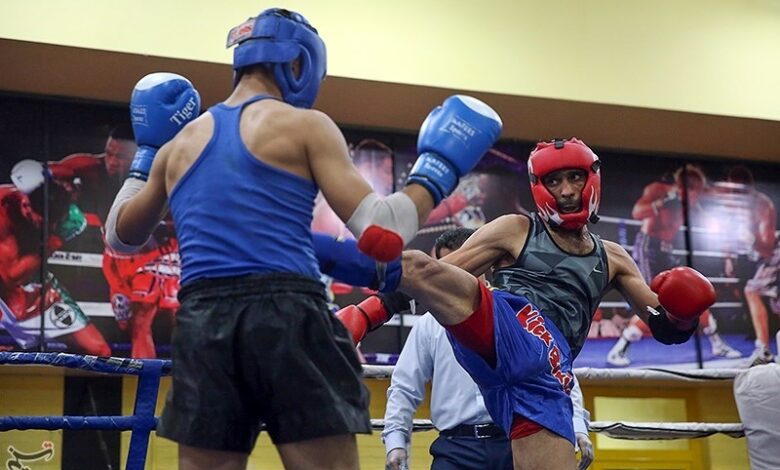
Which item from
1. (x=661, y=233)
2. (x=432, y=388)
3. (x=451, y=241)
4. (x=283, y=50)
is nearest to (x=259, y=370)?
(x=283, y=50)

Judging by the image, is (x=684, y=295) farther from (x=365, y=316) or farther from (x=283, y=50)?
(x=283, y=50)

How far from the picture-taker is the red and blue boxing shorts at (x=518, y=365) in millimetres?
2008

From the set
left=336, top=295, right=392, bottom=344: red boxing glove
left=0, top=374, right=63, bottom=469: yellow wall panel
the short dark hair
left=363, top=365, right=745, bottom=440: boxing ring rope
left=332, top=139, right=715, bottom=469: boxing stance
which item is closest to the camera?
left=332, top=139, right=715, bottom=469: boxing stance

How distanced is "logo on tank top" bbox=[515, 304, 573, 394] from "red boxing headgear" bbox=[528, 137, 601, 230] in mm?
305

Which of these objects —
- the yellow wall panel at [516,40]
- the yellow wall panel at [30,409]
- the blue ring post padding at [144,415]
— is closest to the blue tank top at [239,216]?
the blue ring post padding at [144,415]

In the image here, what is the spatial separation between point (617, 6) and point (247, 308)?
4.01m

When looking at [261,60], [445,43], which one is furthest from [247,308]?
[445,43]

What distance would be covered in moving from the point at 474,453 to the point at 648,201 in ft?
11.4

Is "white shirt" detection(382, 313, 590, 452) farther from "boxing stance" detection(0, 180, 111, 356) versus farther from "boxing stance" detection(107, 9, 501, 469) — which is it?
"boxing stance" detection(0, 180, 111, 356)

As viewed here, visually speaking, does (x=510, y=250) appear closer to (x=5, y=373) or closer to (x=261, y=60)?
(x=261, y=60)

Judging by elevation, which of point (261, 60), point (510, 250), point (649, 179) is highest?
point (649, 179)

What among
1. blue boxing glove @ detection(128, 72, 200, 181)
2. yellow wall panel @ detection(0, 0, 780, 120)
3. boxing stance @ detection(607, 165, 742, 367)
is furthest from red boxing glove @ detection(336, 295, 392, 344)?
boxing stance @ detection(607, 165, 742, 367)

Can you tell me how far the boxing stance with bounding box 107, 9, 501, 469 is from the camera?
1.40 meters

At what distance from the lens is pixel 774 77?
5203 mm
